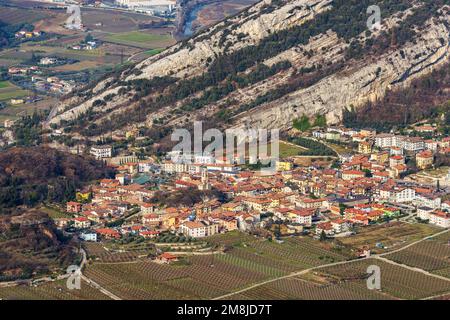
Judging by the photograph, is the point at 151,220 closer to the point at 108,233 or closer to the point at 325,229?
the point at 108,233

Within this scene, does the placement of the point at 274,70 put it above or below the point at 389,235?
above

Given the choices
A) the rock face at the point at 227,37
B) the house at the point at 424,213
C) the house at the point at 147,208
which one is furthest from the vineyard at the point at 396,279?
the rock face at the point at 227,37

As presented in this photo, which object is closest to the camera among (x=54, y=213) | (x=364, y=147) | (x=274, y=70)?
(x=54, y=213)

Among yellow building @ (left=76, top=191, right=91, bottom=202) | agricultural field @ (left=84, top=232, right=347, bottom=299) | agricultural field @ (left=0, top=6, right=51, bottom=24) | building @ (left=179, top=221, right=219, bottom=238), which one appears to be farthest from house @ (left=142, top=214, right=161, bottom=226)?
agricultural field @ (left=0, top=6, right=51, bottom=24)

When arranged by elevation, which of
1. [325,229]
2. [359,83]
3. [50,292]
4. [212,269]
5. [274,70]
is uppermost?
[274,70]

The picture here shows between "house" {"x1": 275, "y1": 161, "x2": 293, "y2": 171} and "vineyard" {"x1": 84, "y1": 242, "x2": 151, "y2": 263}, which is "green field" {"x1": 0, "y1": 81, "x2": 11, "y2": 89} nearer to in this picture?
"house" {"x1": 275, "y1": 161, "x2": 293, "y2": 171}

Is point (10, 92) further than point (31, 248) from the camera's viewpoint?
Yes

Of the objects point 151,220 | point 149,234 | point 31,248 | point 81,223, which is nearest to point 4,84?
point 81,223

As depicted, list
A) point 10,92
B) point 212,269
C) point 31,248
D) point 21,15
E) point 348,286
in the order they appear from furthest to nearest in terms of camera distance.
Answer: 1. point 21,15
2. point 10,92
3. point 31,248
4. point 212,269
5. point 348,286
